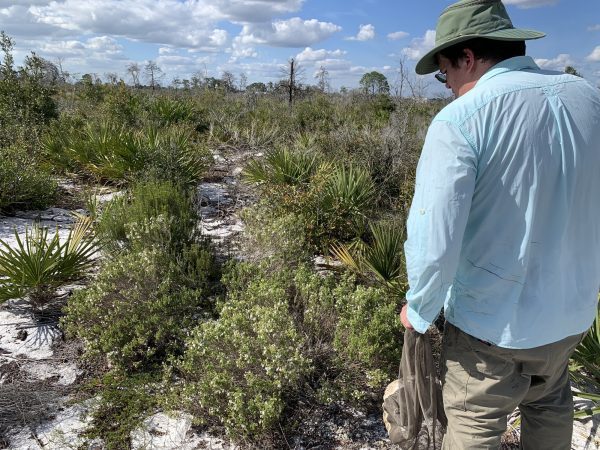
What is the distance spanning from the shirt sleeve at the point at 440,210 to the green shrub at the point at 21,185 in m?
6.19

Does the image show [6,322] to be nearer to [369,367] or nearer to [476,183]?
[369,367]

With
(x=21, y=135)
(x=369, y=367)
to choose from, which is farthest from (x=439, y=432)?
(x=21, y=135)

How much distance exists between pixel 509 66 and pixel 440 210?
54 cm

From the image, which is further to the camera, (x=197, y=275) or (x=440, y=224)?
(x=197, y=275)

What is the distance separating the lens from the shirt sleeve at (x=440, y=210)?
142 centimetres

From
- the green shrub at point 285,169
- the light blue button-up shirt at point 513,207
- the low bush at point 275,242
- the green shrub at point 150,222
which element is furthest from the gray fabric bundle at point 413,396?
the green shrub at point 285,169

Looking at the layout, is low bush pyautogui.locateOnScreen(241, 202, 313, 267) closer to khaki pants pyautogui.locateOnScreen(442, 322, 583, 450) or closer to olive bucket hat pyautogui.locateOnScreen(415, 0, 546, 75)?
khaki pants pyautogui.locateOnScreen(442, 322, 583, 450)

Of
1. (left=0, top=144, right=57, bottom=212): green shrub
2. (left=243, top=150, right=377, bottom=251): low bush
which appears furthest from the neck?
(left=0, top=144, right=57, bottom=212): green shrub

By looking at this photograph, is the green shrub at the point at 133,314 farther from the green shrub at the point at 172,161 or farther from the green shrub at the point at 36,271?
the green shrub at the point at 172,161

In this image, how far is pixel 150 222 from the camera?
14.5ft

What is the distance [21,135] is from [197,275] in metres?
6.36

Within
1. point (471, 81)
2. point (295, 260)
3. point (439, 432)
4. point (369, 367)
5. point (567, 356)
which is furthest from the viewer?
point (295, 260)

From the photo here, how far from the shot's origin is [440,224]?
1.46m

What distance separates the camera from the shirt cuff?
1705 mm
